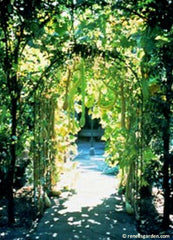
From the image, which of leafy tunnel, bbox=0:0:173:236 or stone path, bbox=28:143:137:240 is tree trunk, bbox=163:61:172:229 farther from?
stone path, bbox=28:143:137:240

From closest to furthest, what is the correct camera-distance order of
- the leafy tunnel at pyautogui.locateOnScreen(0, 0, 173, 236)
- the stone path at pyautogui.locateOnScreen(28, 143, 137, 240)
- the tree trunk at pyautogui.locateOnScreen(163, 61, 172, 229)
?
1. the leafy tunnel at pyautogui.locateOnScreen(0, 0, 173, 236)
2. the tree trunk at pyautogui.locateOnScreen(163, 61, 172, 229)
3. the stone path at pyautogui.locateOnScreen(28, 143, 137, 240)

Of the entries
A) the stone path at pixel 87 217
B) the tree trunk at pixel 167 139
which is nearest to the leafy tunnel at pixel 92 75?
the tree trunk at pixel 167 139

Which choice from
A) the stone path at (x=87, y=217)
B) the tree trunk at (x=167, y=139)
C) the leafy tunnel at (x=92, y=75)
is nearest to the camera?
the leafy tunnel at (x=92, y=75)

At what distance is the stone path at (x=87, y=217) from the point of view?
3.56m

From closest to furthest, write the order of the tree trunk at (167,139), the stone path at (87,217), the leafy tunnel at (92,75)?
the leafy tunnel at (92,75) < the tree trunk at (167,139) < the stone path at (87,217)

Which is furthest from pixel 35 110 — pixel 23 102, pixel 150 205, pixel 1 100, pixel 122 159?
pixel 150 205

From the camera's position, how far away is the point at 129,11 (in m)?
3.04

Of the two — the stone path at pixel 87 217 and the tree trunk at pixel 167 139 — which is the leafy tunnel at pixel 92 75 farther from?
the stone path at pixel 87 217

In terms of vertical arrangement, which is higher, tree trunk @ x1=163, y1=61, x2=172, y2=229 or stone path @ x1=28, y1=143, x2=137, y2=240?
tree trunk @ x1=163, y1=61, x2=172, y2=229

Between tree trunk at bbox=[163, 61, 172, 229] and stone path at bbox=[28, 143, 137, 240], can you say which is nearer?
tree trunk at bbox=[163, 61, 172, 229]

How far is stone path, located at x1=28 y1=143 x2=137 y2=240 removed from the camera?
3.56m

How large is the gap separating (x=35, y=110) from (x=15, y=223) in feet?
4.98

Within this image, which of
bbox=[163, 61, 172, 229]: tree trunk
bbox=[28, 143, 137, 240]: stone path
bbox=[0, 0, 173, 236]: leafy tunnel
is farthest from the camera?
bbox=[28, 143, 137, 240]: stone path

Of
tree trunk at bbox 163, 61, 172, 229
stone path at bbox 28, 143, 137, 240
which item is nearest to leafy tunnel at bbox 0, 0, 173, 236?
tree trunk at bbox 163, 61, 172, 229
